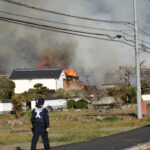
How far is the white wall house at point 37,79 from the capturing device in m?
72.1

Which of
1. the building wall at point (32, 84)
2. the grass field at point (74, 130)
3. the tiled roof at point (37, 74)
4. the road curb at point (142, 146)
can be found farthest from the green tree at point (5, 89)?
the road curb at point (142, 146)

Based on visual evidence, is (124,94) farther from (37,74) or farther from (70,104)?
(37,74)

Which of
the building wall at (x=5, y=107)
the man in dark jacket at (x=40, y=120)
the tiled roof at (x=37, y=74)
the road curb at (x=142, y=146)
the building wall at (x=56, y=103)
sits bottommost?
the road curb at (x=142, y=146)

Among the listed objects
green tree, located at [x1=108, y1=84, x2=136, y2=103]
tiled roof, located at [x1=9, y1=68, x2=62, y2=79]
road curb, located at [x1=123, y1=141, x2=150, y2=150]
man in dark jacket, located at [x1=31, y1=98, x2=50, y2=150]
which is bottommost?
road curb, located at [x1=123, y1=141, x2=150, y2=150]

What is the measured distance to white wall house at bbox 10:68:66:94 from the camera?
72.1 meters

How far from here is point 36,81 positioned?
72250mm

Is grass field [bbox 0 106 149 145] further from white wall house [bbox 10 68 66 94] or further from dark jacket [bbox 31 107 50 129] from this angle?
white wall house [bbox 10 68 66 94]

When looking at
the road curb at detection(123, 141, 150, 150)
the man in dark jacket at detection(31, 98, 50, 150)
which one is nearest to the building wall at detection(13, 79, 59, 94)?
the road curb at detection(123, 141, 150, 150)

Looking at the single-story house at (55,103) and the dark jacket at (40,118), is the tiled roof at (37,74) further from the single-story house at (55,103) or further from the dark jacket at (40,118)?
the dark jacket at (40,118)

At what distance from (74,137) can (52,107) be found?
36.1 metres

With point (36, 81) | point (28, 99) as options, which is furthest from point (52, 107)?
point (36, 81)

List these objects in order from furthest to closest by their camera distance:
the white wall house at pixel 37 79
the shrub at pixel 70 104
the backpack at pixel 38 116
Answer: the white wall house at pixel 37 79 → the shrub at pixel 70 104 → the backpack at pixel 38 116

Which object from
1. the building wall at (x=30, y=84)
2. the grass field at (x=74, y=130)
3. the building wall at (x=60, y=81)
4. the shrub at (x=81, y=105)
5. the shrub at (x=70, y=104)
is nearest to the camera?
the grass field at (x=74, y=130)

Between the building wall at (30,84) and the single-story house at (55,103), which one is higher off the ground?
the building wall at (30,84)
